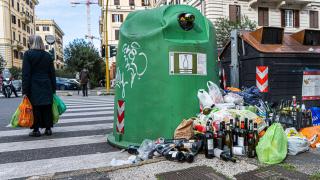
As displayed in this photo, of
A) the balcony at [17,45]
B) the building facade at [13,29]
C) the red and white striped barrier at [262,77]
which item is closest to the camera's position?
the red and white striped barrier at [262,77]

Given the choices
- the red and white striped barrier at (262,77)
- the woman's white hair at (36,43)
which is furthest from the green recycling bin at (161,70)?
the woman's white hair at (36,43)

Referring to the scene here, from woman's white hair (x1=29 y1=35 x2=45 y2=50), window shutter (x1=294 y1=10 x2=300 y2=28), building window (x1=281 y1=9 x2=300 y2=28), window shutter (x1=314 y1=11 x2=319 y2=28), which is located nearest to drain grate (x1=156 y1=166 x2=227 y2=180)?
woman's white hair (x1=29 y1=35 x2=45 y2=50)

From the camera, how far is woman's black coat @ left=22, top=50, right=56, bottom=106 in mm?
5902

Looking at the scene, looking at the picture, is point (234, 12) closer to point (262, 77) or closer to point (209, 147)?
point (262, 77)

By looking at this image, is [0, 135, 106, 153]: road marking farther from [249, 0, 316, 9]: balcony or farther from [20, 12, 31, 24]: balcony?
[20, 12, 31, 24]: balcony

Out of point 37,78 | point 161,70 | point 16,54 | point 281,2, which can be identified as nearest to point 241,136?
point 161,70

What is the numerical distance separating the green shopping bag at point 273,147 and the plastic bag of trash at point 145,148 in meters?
1.36

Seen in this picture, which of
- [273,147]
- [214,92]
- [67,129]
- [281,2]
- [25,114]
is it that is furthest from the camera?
[281,2]

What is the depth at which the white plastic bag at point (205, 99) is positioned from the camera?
4.88m

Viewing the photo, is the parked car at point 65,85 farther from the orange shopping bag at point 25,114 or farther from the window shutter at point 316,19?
the window shutter at point 316,19

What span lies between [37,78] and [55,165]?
2.22 m

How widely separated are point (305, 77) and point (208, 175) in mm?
4185

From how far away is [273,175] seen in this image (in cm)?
Answer: 347

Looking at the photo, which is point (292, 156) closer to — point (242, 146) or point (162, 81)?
point (242, 146)
